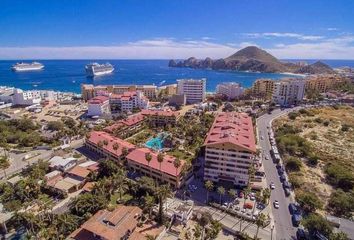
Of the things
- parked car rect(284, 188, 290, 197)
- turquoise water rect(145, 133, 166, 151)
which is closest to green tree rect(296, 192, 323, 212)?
parked car rect(284, 188, 290, 197)

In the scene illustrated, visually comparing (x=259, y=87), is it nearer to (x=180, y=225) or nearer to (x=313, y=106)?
(x=313, y=106)

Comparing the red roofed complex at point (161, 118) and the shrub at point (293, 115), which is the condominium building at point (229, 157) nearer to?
the red roofed complex at point (161, 118)

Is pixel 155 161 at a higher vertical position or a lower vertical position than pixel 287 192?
higher

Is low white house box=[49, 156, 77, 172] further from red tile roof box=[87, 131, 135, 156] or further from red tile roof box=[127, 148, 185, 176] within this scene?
red tile roof box=[127, 148, 185, 176]

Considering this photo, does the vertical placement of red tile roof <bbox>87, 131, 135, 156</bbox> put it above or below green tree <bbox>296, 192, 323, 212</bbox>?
above

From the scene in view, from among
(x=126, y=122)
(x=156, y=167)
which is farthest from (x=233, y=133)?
(x=126, y=122)

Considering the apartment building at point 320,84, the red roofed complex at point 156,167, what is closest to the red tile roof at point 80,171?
the red roofed complex at point 156,167

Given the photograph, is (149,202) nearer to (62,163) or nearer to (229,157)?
(229,157)

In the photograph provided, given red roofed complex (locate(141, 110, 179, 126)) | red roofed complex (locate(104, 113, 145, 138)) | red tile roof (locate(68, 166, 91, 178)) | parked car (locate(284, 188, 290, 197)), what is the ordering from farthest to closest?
red roofed complex (locate(141, 110, 179, 126)) → red roofed complex (locate(104, 113, 145, 138)) → red tile roof (locate(68, 166, 91, 178)) → parked car (locate(284, 188, 290, 197))
